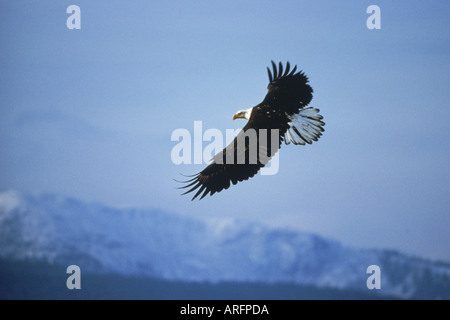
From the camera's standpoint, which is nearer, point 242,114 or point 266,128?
point 266,128

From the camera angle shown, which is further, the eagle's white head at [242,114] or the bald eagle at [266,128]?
the eagle's white head at [242,114]

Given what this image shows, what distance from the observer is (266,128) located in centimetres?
865

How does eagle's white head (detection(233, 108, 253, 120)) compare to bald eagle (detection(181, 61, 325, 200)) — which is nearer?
bald eagle (detection(181, 61, 325, 200))

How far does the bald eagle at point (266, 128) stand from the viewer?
838cm

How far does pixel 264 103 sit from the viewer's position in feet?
28.1

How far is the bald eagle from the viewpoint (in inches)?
330
